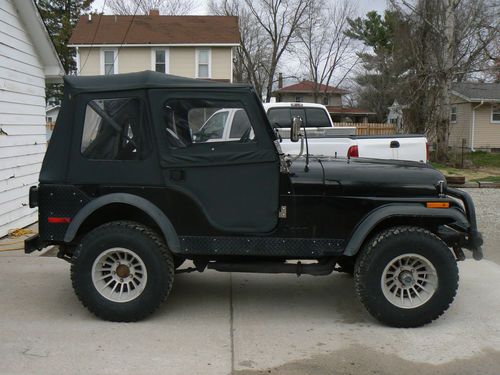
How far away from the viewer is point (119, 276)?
4762mm

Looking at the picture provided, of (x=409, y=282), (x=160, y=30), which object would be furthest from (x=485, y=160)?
(x=409, y=282)

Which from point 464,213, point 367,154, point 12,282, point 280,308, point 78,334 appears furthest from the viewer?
point 367,154

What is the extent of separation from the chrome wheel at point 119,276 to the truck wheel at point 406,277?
6.35ft

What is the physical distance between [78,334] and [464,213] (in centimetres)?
Result: 357

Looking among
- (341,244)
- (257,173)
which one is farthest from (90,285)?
(341,244)

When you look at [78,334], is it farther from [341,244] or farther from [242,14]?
[242,14]

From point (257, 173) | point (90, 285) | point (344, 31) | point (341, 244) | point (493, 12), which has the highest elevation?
point (344, 31)

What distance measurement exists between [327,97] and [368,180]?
4770 cm

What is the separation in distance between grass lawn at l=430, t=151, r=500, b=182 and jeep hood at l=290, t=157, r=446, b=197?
12.3m

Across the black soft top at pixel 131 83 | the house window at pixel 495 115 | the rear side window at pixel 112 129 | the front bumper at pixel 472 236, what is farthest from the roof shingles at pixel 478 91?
the rear side window at pixel 112 129

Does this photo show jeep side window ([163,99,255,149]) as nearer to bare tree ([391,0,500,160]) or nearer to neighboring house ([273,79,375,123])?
bare tree ([391,0,500,160])

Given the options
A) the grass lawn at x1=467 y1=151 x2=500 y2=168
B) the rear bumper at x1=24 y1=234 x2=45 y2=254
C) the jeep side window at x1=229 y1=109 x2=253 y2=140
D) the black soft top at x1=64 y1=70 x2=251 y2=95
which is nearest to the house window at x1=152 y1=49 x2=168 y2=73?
the grass lawn at x1=467 y1=151 x2=500 y2=168

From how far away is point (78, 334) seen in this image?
14.9ft

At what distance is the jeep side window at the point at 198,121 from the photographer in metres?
4.75
